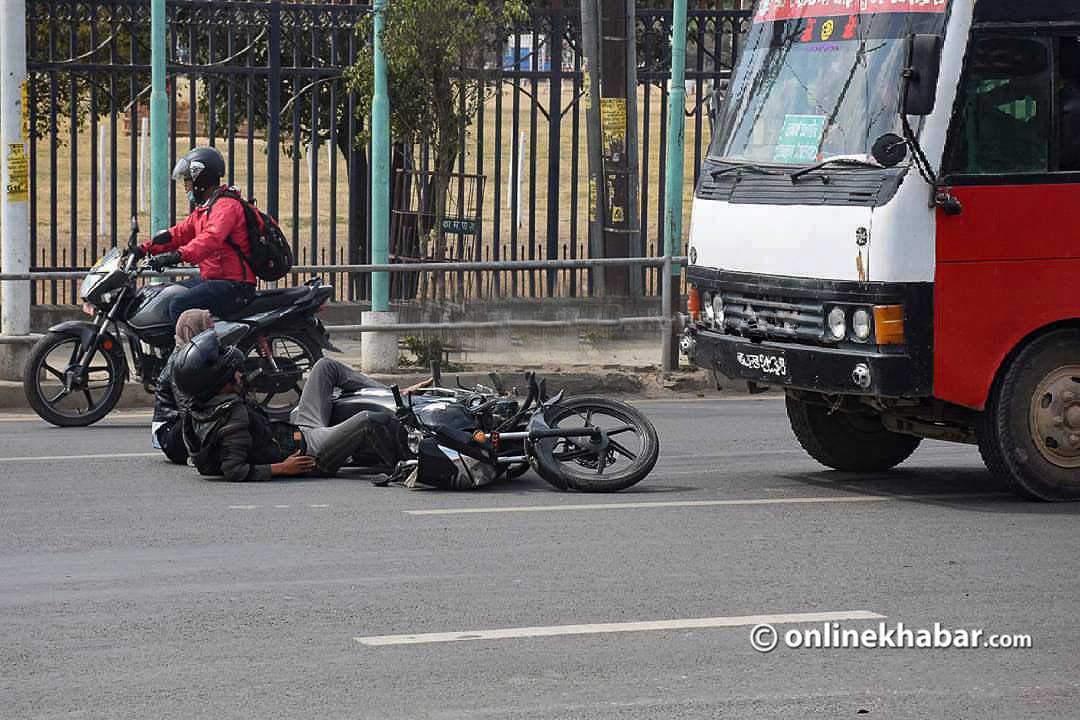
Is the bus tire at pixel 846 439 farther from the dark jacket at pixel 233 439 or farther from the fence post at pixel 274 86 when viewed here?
the fence post at pixel 274 86

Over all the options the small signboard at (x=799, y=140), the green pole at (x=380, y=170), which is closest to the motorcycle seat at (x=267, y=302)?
the green pole at (x=380, y=170)

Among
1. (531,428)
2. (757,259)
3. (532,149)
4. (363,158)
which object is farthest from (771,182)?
(363,158)

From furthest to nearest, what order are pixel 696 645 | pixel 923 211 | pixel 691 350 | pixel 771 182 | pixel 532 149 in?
→ 1. pixel 532 149
2. pixel 691 350
3. pixel 771 182
4. pixel 923 211
5. pixel 696 645

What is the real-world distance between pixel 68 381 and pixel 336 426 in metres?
2.73

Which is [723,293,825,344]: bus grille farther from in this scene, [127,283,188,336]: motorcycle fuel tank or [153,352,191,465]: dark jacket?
[127,283,188,336]: motorcycle fuel tank

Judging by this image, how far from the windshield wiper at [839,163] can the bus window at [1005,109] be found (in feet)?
1.43

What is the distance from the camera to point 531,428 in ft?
29.4

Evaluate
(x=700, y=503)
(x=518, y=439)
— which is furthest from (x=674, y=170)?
(x=700, y=503)

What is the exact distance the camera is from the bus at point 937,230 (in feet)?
27.3

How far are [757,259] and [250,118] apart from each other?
6.77 m

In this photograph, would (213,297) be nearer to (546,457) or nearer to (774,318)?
(546,457)

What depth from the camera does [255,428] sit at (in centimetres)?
935

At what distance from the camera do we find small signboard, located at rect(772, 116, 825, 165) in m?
8.81

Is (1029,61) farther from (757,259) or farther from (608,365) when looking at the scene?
(608,365)
